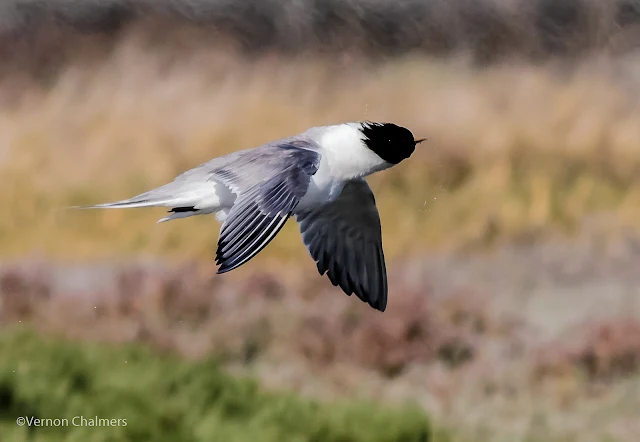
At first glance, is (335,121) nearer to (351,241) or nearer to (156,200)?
(351,241)

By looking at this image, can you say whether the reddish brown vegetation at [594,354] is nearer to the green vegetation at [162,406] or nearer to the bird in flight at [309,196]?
the green vegetation at [162,406]

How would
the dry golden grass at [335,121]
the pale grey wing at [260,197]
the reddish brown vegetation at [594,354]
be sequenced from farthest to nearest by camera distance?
1. the dry golden grass at [335,121]
2. the reddish brown vegetation at [594,354]
3. the pale grey wing at [260,197]

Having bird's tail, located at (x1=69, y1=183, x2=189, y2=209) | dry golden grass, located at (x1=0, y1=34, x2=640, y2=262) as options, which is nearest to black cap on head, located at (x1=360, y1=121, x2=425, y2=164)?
bird's tail, located at (x1=69, y1=183, x2=189, y2=209)

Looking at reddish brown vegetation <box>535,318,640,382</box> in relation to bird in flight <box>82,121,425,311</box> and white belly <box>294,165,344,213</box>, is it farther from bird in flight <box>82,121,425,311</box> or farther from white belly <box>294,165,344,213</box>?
white belly <box>294,165,344,213</box>

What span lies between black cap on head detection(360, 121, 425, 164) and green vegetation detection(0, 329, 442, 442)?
1.44 meters

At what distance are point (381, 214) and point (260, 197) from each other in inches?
103

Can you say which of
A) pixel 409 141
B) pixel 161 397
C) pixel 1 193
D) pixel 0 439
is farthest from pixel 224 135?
pixel 409 141

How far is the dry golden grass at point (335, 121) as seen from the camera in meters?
4.54

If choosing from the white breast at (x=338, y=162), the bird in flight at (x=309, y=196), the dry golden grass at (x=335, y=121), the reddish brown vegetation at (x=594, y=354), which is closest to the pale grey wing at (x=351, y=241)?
the bird in flight at (x=309, y=196)

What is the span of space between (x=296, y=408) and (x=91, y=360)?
77 centimetres

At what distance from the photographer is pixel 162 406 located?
3547 mm

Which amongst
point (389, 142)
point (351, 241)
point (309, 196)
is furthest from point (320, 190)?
point (351, 241)

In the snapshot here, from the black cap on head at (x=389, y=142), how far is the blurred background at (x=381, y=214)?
1.57m

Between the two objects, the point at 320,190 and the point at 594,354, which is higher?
the point at 594,354
